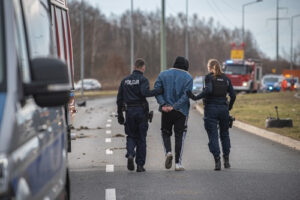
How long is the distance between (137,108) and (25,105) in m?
6.81

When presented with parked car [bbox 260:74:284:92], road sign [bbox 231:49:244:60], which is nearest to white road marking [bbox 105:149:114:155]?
parked car [bbox 260:74:284:92]

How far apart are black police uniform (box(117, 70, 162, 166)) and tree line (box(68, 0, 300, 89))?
61332mm

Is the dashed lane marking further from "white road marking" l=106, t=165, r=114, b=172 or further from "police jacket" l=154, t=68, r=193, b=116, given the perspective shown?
"police jacket" l=154, t=68, r=193, b=116

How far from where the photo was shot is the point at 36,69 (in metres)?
3.71

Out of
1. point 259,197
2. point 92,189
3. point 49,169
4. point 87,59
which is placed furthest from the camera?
point 87,59

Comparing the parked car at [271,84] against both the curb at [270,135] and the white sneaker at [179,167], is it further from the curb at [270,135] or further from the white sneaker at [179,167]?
the white sneaker at [179,167]

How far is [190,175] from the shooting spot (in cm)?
989

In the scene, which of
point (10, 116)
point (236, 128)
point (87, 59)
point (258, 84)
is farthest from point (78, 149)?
point (87, 59)

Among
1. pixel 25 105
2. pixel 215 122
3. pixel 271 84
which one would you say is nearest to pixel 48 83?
pixel 25 105

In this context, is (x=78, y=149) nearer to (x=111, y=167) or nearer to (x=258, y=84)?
(x=111, y=167)

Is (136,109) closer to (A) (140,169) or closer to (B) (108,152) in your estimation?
(A) (140,169)

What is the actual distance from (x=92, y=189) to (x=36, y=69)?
197 inches

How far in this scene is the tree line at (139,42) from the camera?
87.9 metres

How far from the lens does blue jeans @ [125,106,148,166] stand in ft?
34.3
